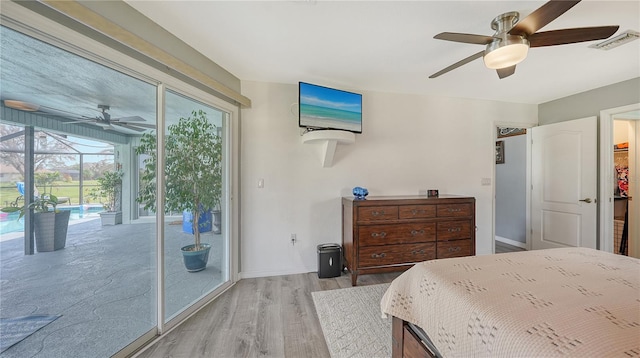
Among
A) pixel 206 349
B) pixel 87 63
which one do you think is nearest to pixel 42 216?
pixel 87 63

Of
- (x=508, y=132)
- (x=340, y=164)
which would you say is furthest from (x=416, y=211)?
(x=508, y=132)

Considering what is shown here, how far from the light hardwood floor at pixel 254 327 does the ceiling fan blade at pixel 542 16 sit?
2407 millimetres

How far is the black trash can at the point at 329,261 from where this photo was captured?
2.74m

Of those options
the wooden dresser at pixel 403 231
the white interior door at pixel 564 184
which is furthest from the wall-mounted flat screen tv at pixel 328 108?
the white interior door at pixel 564 184

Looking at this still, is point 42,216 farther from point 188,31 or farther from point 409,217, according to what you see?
point 409,217

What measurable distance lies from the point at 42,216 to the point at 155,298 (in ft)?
3.08

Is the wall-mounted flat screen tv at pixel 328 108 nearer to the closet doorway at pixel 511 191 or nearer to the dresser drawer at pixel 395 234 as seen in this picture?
the dresser drawer at pixel 395 234

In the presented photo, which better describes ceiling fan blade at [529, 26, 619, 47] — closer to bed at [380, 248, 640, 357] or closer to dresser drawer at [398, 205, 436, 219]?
bed at [380, 248, 640, 357]

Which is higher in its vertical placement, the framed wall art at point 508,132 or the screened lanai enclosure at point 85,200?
the framed wall art at point 508,132

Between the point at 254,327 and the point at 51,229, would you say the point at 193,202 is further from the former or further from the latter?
the point at 254,327

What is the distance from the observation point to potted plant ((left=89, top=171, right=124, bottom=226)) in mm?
1545

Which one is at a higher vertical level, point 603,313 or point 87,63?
point 87,63

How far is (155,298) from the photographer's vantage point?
1803mm

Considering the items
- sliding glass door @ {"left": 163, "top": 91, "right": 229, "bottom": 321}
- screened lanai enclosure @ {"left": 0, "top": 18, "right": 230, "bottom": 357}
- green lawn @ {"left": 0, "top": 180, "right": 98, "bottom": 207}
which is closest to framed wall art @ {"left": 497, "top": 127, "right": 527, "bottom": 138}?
sliding glass door @ {"left": 163, "top": 91, "right": 229, "bottom": 321}
